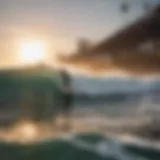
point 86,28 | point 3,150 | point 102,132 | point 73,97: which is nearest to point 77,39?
point 86,28

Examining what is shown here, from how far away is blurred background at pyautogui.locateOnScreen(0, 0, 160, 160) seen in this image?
1186 millimetres

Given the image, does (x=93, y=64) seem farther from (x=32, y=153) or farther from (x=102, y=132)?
(x=32, y=153)

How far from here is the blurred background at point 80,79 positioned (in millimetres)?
1186

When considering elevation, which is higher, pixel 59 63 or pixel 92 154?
pixel 59 63

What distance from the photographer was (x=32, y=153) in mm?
1171

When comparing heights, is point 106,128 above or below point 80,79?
below

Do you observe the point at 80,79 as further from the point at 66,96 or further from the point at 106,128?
the point at 106,128

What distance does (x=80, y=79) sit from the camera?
4.01 ft

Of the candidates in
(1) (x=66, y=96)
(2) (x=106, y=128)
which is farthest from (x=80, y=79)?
(2) (x=106, y=128)

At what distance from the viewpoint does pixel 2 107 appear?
1.20 m

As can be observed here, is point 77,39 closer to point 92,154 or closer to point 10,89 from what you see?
point 10,89

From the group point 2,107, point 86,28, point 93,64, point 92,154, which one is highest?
point 86,28

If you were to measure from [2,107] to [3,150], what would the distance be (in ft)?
0.44

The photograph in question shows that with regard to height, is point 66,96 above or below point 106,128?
above
